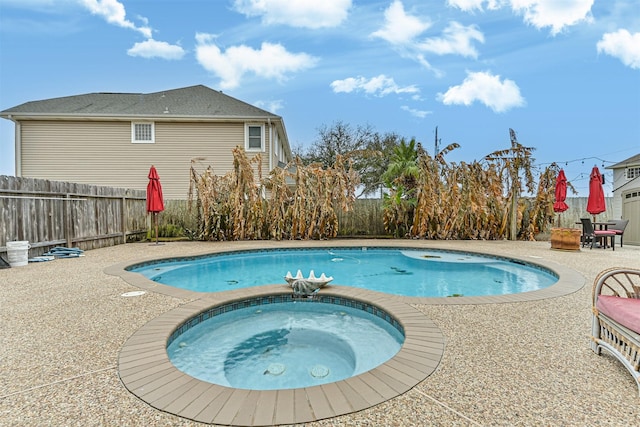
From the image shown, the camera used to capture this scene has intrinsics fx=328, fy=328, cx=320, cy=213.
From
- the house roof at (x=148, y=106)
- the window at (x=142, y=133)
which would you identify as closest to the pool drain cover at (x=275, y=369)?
the house roof at (x=148, y=106)

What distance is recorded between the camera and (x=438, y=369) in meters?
2.49

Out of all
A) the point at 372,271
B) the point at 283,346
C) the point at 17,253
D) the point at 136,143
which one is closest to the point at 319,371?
the point at 283,346

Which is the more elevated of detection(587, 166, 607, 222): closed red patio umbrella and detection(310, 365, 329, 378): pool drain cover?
detection(587, 166, 607, 222): closed red patio umbrella

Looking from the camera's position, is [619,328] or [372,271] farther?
[372,271]

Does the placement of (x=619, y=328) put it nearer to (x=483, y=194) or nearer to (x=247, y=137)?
(x=483, y=194)

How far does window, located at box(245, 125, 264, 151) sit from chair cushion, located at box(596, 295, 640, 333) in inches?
560

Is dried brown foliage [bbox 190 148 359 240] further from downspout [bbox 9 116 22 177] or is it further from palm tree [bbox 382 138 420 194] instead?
downspout [bbox 9 116 22 177]

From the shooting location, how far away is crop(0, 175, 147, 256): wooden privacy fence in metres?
7.00

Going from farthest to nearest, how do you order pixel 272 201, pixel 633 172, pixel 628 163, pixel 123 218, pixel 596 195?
1. pixel 633 172
2. pixel 628 163
3. pixel 272 201
4. pixel 123 218
5. pixel 596 195

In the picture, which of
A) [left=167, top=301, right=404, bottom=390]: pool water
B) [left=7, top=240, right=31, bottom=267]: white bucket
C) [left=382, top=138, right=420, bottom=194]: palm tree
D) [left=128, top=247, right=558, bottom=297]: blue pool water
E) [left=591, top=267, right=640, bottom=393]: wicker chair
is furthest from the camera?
[left=382, top=138, right=420, bottom=194]: palm tree

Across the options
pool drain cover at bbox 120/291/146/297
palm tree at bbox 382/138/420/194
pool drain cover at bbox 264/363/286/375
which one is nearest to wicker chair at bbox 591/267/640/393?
pool drain cover at bbox 264/363/286/375

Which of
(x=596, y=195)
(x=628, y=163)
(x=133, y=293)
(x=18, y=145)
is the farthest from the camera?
(x=628, y=163)

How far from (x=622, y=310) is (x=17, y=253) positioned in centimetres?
957

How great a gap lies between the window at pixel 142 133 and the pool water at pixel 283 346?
13.9 meters
